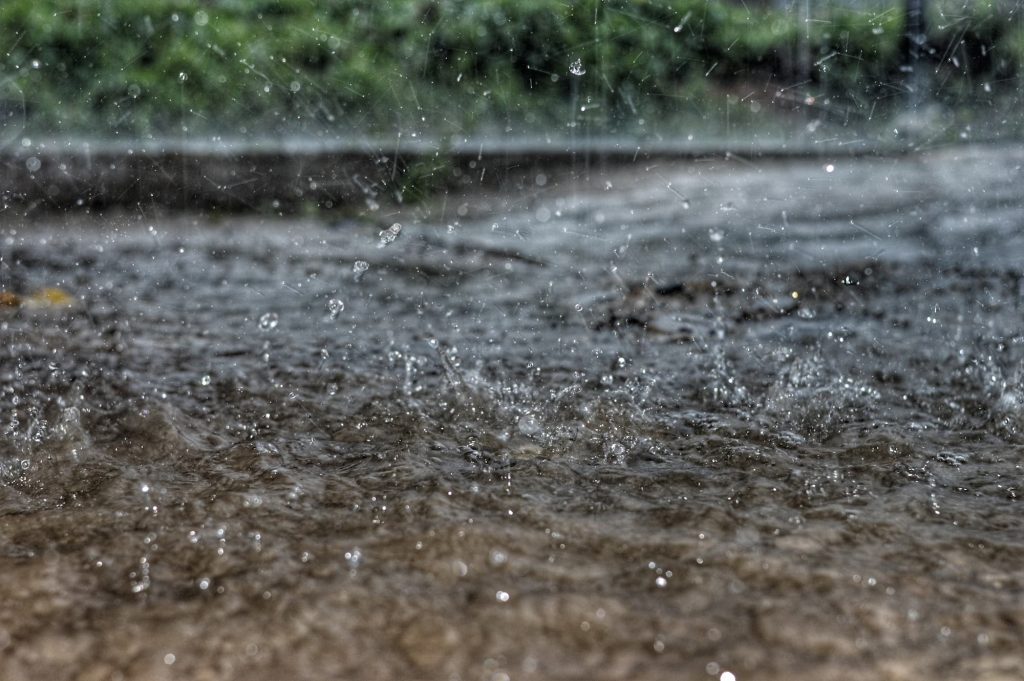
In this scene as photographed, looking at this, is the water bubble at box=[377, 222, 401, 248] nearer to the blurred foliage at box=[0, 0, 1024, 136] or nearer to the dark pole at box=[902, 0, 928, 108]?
the blurred foliage at box=[0, 0, 1024, 136]

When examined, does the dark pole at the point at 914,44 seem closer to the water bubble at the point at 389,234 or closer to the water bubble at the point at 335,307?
the water bubble at the point at 389,234

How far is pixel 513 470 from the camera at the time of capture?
2.21m

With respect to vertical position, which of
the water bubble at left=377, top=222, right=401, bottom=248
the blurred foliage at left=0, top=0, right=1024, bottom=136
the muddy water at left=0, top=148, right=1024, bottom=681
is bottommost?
the water bubble at left=377, top=222, right=401, bottom=248

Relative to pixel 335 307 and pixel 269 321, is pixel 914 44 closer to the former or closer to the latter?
pixel 335 307

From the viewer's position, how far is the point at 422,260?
5.42 meters

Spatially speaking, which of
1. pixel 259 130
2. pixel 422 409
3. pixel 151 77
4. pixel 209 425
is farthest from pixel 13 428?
pixel 151 77

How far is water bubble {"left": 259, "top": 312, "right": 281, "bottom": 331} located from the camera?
3.92 metres

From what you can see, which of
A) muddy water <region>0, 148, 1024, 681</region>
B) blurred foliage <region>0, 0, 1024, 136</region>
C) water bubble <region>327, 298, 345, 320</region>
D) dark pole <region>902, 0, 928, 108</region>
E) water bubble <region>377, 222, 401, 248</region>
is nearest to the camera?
muddy water <region>0, 148, 1024, 681</region>

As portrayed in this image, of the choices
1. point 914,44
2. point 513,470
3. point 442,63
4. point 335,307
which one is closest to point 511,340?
point 335,307

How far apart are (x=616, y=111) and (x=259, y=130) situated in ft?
9.72

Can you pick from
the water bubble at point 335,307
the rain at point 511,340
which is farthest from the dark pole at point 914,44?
the water bubble at point 335,307

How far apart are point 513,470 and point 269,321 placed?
208 cm

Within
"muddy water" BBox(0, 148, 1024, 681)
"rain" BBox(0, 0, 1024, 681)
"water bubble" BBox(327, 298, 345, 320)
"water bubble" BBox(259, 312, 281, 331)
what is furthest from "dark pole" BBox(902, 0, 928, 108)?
"water bubble" BBox(259, 312, 281, 331)

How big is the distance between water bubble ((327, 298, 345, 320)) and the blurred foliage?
12.1 ft
